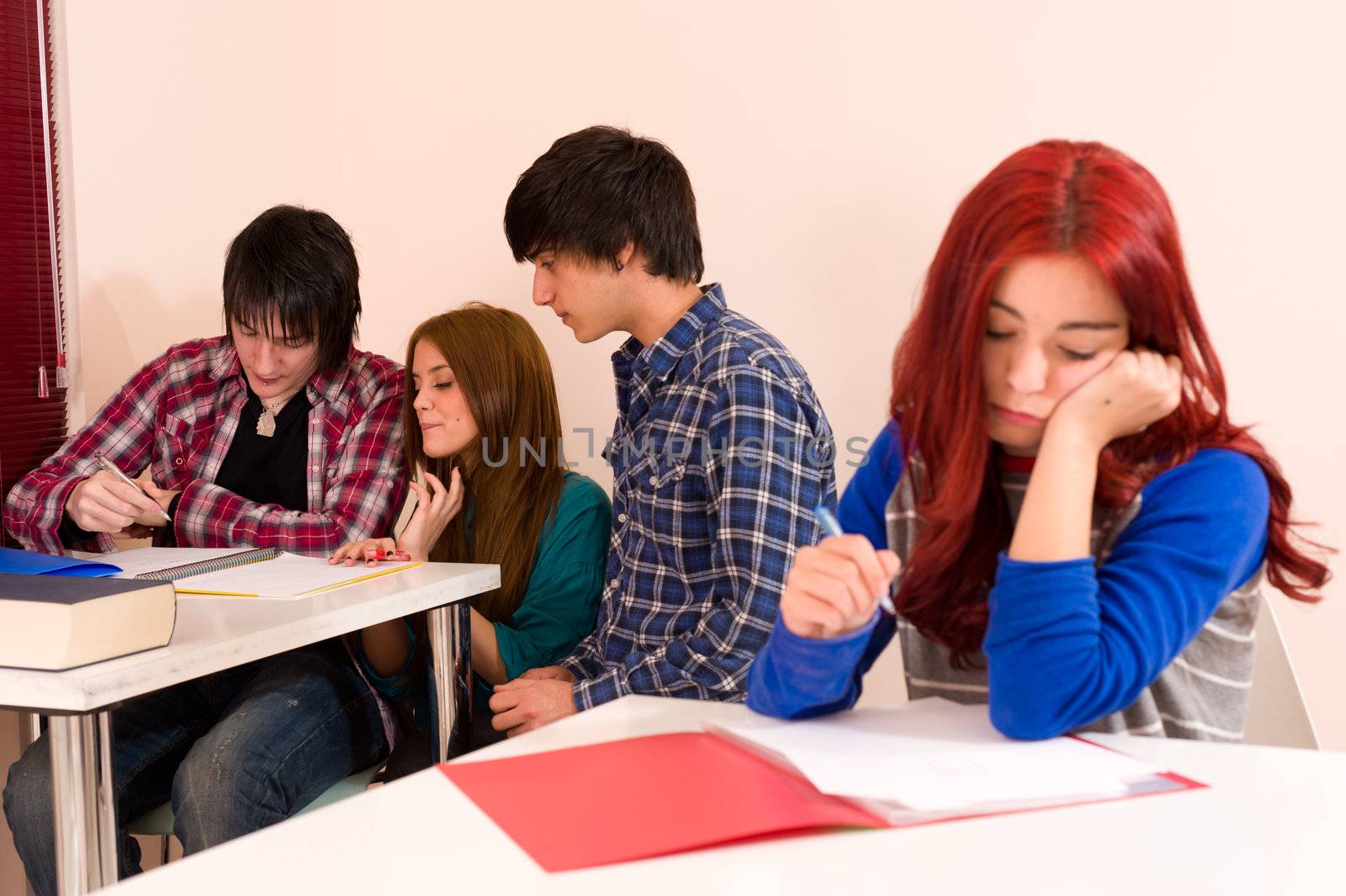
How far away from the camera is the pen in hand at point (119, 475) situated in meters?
1.84

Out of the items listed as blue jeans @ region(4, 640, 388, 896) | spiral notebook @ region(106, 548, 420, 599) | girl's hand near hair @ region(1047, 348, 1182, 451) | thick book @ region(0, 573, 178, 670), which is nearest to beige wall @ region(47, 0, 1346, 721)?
spiral notebook @ region(106, 548, 420, 599)

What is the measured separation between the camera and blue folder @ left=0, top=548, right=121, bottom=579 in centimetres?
138

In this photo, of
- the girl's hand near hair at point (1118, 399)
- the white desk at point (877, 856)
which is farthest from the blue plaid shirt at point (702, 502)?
the white desk at point (877, 856)

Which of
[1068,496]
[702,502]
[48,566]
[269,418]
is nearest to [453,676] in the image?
[702,502]

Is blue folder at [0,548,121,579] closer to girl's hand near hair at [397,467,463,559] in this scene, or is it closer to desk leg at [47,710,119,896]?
desk leg at [47,710,119,896]

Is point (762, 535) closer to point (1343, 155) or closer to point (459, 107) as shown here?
point (1343, 155)

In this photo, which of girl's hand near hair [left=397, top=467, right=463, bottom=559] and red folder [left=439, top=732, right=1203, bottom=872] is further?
girl's hand near hair [left=397, top=467, right=463, bottom=559]

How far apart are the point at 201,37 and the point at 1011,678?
222 centimetres

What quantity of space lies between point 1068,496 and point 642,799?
15.5 inches

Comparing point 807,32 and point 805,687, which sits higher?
point 807,32

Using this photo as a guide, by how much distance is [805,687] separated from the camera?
0.90 m

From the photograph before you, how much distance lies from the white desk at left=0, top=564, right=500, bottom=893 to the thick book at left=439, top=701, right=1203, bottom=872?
17.7 inches

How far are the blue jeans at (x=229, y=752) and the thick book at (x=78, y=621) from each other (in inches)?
14.9

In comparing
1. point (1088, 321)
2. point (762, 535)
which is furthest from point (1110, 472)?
point (762, 535)
